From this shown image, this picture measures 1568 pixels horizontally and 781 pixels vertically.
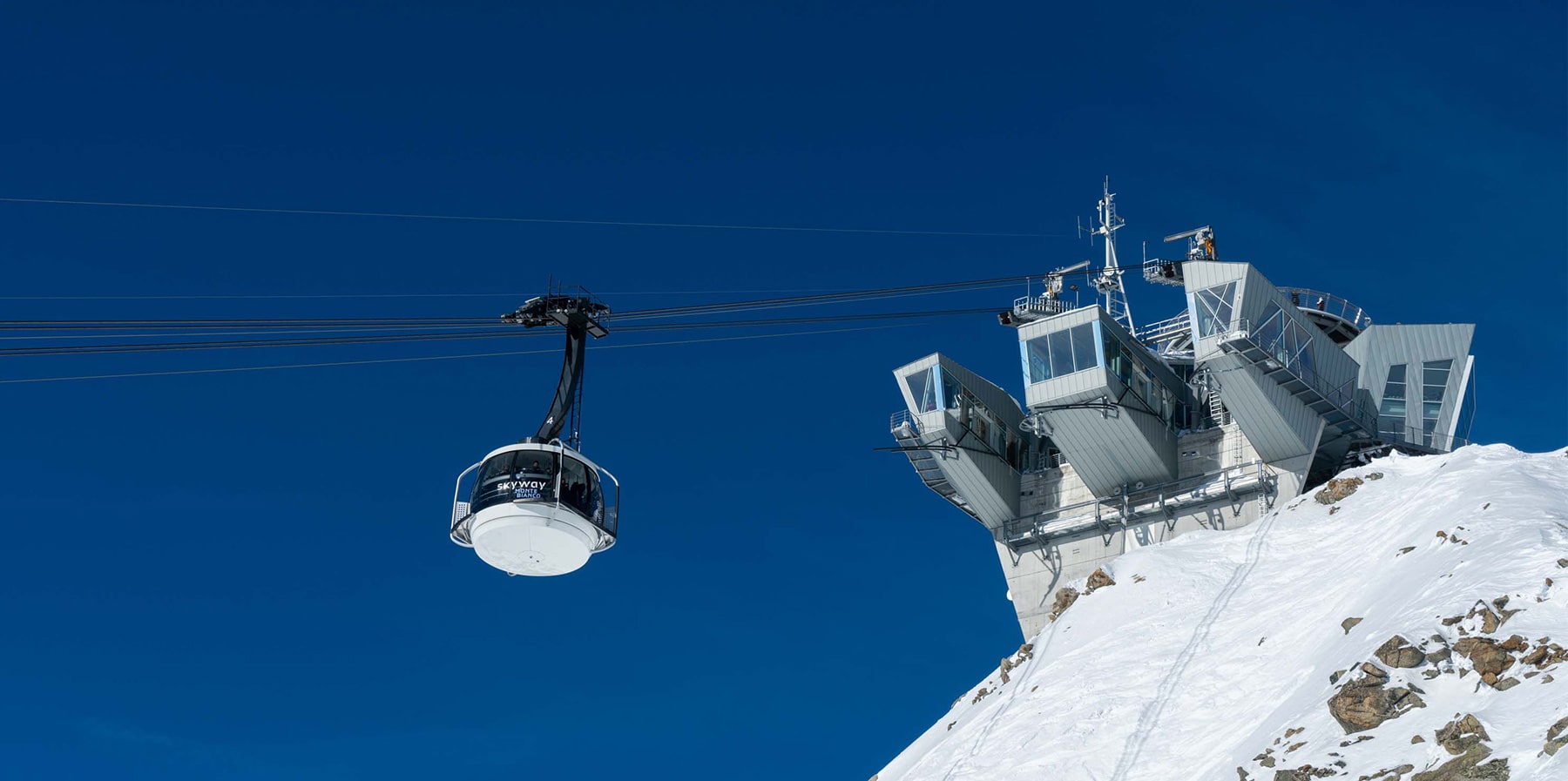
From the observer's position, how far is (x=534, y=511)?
119 ft

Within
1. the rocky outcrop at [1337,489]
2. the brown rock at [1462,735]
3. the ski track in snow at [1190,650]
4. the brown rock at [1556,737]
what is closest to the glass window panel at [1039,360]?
the ski track in snow at [1190,650]

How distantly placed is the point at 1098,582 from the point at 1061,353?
796cm

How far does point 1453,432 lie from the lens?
58.8 meters

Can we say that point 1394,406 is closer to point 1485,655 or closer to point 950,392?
point 950,392

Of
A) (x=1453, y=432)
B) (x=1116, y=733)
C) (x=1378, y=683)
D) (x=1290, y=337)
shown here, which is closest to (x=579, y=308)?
(x=1116, y=733)

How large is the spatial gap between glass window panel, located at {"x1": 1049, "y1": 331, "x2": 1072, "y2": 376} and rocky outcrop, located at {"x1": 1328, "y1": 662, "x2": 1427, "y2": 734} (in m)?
21.1

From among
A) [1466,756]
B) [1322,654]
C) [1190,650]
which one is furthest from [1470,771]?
[1190,650]

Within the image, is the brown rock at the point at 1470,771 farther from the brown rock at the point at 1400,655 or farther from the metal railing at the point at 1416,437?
the metal railing at the point at 1416,437

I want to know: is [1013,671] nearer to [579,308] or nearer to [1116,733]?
[1116,733]

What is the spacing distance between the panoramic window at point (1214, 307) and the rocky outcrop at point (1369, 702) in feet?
62.4

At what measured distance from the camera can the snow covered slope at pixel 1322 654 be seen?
1323 inches

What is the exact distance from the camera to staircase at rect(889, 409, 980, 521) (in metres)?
60.3

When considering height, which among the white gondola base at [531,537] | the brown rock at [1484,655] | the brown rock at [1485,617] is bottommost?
the brown rock at [1484,655]

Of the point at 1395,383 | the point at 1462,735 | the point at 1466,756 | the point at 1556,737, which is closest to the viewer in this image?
the point at 1556,737
